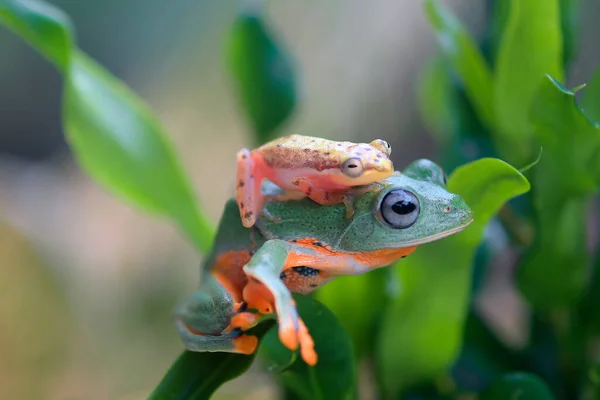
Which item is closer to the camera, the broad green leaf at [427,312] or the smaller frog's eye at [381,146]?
the smaller frog's eye at [381,146]

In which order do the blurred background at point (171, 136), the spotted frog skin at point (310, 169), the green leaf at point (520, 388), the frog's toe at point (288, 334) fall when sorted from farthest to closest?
1. the blurred background at point (171, 136)
2. the green leaf at point (520, 388)
3. the spotted frog skin at point (310, 169)
4. the frog's toe at point (288, 334)

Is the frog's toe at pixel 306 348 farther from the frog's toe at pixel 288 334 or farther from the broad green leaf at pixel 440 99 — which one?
the broad green leaf at pixel 440 99

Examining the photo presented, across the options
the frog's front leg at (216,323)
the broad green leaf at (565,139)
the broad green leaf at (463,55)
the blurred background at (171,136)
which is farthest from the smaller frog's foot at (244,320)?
the blurred background at (171,136)

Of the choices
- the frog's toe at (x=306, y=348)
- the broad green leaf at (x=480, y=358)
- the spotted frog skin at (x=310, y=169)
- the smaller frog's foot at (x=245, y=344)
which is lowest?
the broad green leaf at (x=480, y=358)

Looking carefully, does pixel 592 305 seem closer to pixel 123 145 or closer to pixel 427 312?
pixel 427 312

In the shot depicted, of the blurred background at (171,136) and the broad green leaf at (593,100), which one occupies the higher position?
the broad green leaf at (593,100)

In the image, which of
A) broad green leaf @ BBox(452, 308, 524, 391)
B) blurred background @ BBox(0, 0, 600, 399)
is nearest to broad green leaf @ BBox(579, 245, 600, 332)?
broad green leaf @ BBox(452, 308, 524, 391)

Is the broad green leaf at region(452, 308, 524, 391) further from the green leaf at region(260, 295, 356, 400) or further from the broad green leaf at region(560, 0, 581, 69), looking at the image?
the broad green leaf at region(560, 0, 581, 69)

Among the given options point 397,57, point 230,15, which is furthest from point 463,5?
point 230,15
